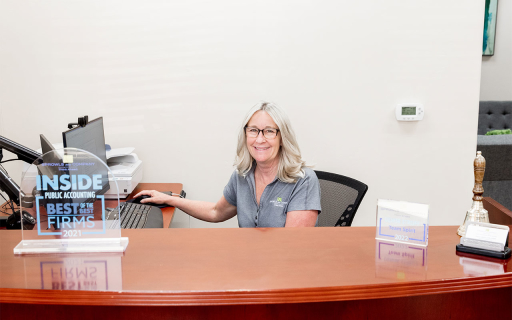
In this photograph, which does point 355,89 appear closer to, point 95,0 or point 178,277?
point 95,0

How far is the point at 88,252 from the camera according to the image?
49.5 inches

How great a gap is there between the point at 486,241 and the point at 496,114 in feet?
17.3

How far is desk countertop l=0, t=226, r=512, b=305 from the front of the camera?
1050 mm

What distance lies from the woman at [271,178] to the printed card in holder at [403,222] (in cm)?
53

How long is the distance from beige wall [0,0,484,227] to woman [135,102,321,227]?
980mm

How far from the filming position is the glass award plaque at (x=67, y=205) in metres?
1.26

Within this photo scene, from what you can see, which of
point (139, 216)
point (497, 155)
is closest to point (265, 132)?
point (139, 216)

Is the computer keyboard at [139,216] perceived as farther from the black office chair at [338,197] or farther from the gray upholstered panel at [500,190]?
the gray upholstered panel at [500,190]

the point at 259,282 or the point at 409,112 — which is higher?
the point at 409,112

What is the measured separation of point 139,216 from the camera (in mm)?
2068

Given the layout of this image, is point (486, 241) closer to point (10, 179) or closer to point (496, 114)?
point (10, 179)

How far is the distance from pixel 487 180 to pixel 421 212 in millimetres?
2802

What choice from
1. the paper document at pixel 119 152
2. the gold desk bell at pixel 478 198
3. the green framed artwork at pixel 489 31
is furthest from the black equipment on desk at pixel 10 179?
the green framed artwork at pixel 489 31

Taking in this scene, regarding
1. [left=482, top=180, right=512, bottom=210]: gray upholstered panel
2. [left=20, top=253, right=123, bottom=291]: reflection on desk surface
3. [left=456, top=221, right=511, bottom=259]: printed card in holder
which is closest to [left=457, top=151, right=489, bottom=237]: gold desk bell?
[left=456, top=221, right=511, bottom=259]: printed card in holder
